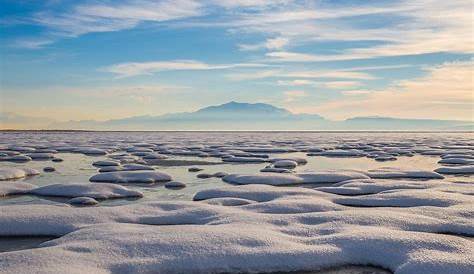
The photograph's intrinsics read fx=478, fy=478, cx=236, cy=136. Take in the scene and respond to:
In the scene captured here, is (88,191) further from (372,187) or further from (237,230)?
(372,187)

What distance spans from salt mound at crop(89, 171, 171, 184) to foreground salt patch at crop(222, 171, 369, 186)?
5.40 ft

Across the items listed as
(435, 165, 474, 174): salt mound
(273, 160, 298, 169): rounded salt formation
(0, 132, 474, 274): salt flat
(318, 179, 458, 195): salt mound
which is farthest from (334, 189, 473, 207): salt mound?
(273, 160, 298, 169): rounded salt formation

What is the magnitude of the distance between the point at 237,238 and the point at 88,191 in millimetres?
4826

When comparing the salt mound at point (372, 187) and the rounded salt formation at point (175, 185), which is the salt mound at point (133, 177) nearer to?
the rounded salt formation at point (175, 185)

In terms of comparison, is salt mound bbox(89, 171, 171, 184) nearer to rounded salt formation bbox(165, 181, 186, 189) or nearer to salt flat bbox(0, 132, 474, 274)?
rounded salt formation bbox(165, 181, 186, 189)

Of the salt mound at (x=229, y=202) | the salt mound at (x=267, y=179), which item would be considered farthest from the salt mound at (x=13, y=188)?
the salt mound at (x=267, y=179)

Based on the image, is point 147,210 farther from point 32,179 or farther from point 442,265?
point 32,179

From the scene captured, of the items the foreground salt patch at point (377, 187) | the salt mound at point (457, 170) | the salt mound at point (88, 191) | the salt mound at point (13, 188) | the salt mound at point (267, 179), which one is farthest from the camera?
the salt mound at point (457, 170)

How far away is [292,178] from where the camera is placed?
11445 millimetres

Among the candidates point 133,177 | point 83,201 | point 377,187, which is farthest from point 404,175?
point 83,201

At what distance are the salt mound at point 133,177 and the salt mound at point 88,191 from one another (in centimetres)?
189

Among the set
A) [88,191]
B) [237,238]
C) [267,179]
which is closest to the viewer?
[237,238]

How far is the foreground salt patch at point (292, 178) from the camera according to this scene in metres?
11.3

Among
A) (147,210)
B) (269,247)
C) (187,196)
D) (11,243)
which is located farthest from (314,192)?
(11,243)
